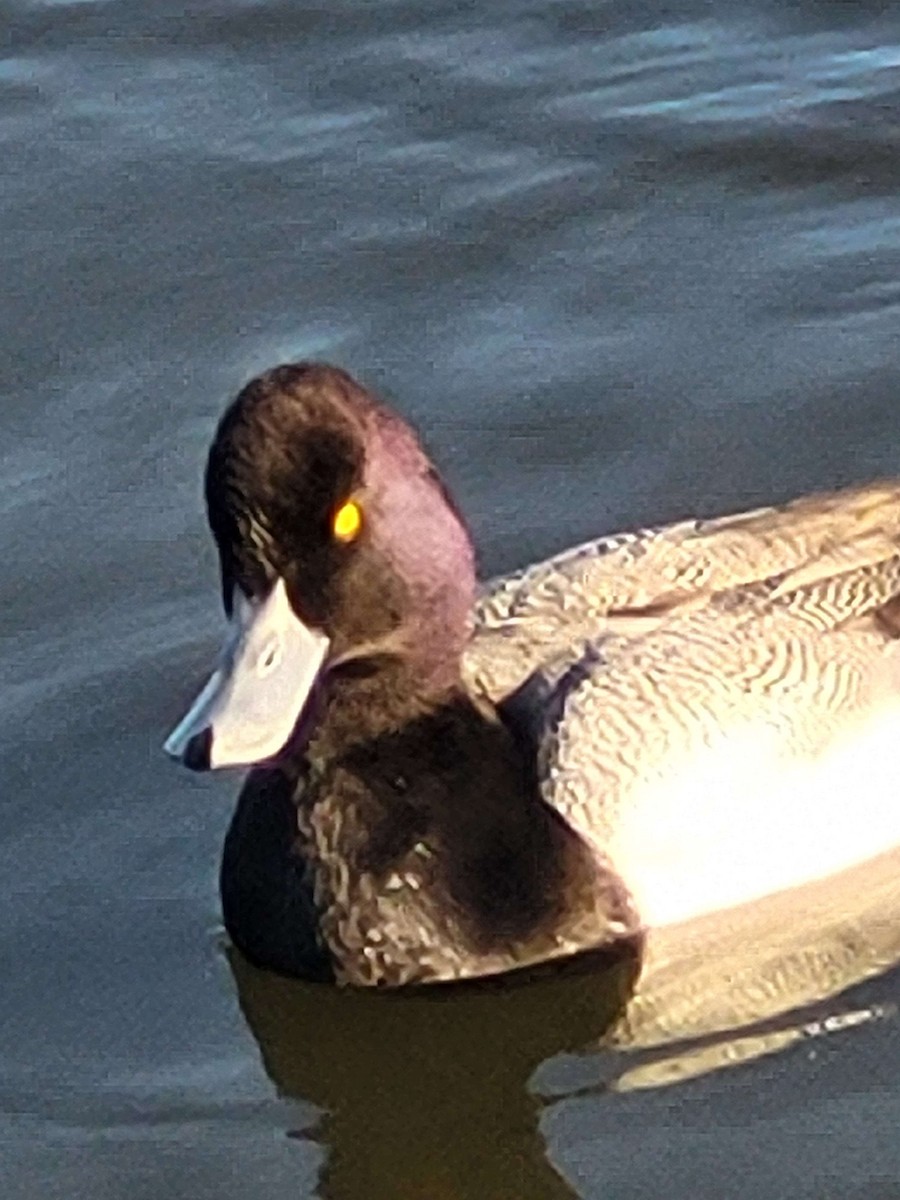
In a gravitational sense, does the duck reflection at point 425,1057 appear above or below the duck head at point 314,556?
below

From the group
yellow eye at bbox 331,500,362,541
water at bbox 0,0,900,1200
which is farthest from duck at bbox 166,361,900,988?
water at bbox 0,0,900,1200

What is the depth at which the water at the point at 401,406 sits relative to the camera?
249 inches

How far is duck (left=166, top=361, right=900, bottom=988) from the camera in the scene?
6.28 metres

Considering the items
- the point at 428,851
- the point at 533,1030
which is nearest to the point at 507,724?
the point at 428,851

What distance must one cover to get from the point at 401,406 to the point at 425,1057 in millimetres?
2026

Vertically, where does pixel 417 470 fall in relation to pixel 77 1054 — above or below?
above

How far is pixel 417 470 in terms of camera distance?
250 inches

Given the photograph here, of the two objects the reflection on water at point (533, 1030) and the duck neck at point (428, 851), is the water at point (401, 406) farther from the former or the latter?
the duck neck at point (428, 851)

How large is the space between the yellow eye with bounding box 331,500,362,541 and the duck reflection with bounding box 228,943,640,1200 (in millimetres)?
856

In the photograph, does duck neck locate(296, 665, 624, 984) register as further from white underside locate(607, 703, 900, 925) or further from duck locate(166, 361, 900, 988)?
white underside locate(607, 703, 900, 925)

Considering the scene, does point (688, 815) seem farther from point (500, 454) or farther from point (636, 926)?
point (500, 454)

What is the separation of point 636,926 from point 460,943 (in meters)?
0.32

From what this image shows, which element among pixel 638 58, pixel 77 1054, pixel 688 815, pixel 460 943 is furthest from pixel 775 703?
pixel 638 58

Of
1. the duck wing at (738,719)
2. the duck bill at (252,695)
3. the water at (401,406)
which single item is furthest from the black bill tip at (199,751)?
the duck wing at (738,719)
